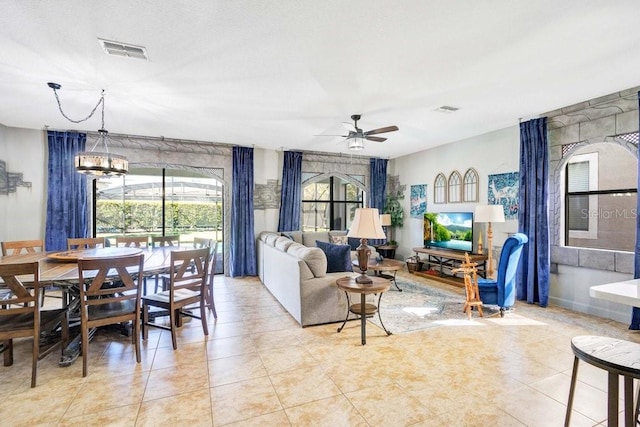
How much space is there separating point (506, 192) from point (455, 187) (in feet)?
3.75

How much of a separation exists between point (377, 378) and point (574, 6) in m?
3.10

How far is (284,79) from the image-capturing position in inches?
131

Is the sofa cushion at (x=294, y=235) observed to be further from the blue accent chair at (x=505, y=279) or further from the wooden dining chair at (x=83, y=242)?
the blue accent chair at (x=505, y=279)

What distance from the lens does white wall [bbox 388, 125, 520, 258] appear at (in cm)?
522

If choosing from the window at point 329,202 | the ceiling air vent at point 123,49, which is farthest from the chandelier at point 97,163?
the window at point 329,202

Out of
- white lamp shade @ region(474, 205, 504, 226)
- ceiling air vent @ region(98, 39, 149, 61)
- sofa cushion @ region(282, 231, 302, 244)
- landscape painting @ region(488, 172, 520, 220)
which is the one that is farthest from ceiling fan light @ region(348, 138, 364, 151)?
sofa cushion @ region(282, 231, 302, 244)

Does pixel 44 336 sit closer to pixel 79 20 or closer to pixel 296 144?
pixel 79 20

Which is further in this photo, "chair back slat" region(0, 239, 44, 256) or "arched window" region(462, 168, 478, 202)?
"arched window" region(462, 168, 478, 202)

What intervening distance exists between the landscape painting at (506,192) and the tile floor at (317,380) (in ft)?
6.51

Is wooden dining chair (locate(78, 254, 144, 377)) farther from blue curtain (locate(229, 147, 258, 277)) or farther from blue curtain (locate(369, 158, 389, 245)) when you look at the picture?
blue curtain (locate(369, 158, 389, 245))

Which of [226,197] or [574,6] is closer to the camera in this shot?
[574,6]

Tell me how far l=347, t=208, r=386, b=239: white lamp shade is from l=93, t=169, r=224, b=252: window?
4.21 m

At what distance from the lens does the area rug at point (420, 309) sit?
149 inches

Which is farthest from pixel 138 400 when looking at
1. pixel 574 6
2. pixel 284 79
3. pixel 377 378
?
pixel 574 6
